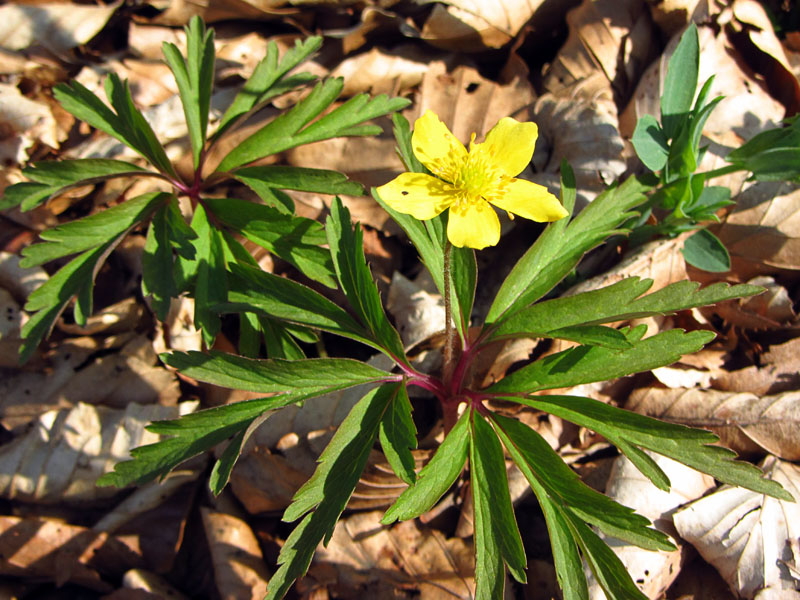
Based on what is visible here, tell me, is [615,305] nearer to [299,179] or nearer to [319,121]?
→ [299,179]

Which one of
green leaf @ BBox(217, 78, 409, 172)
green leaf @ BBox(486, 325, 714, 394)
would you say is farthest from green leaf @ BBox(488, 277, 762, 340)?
green leaf @ BBox(217, 78, 409, 172)

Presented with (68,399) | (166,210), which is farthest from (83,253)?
(68,399)

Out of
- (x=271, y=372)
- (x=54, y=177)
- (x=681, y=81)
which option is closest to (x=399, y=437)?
(x=271, y=372)

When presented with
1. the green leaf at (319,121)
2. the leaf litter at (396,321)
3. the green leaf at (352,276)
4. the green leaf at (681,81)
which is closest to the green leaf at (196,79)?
the green leaf at (319,121)

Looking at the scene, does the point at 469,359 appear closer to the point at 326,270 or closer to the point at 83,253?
the point at 326,270

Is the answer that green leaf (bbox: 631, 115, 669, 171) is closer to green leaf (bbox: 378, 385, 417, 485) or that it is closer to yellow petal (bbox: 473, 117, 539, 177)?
yellow petal (bbox: 473, 117, 539, 177)

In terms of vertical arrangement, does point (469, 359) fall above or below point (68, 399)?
above

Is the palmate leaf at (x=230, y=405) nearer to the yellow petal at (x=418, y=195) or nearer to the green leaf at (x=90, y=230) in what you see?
the yellow petal at (x=418, y=195)
